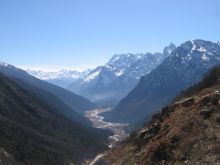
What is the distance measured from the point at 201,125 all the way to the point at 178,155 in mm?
4355

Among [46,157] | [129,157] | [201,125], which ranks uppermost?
[201,125]

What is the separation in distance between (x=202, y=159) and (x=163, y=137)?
28.5ft

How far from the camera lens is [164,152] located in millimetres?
38812

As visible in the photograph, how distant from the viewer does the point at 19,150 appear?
173 metres

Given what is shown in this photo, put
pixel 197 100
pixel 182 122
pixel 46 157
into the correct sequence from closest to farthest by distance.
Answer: pixel 182 122, pixel 197 100, pixel 46 157

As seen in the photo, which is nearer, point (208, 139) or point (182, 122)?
point (208, 139)

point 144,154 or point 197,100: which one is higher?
point 197,100

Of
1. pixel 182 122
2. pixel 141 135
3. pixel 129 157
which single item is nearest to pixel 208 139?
pixel 182 122

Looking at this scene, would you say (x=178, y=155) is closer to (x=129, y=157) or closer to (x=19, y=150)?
(x=129, y=157)

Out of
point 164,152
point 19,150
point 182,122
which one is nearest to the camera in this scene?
point 164,152

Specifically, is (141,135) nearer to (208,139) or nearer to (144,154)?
(144,154)

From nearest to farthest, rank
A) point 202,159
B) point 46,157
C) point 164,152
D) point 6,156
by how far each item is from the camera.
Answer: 1. point 202,159
2. point 164,152
3. point 6,156
4. point 46,157

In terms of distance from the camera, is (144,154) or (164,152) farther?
(144,154)

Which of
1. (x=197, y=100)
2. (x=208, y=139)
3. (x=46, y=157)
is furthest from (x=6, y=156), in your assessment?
(x=208, y=139)
